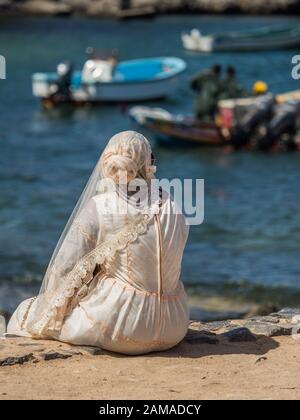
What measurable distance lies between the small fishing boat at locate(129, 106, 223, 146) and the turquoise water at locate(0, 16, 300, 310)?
30 cm

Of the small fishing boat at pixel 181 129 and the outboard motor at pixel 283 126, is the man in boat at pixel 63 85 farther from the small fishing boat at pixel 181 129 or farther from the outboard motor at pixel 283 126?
the outboard motor at pixel 283 126

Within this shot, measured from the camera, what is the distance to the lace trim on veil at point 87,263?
621 centimetres

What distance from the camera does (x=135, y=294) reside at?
243 inches

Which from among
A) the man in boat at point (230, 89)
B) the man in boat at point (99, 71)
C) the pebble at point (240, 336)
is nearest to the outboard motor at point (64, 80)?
the man in boat at point (99, 71)

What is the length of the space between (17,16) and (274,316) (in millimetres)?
58594

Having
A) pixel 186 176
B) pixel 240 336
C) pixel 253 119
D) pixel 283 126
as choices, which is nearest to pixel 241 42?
pixel 283 126

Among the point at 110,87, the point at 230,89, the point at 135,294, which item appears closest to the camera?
the point at 135,294

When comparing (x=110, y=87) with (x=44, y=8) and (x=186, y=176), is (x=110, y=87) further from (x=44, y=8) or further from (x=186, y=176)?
(x=44, y=8)

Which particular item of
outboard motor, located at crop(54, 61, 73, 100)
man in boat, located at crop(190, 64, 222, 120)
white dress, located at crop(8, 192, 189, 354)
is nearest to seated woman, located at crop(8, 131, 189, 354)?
white dress, located at crop(8, 192, 189, 354)

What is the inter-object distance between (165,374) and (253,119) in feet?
58.1

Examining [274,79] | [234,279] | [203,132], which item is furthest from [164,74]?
[234,279]

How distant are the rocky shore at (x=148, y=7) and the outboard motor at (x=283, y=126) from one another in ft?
125

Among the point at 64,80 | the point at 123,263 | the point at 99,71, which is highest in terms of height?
the point at 123,263

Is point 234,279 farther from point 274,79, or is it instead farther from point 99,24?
point 99,24
